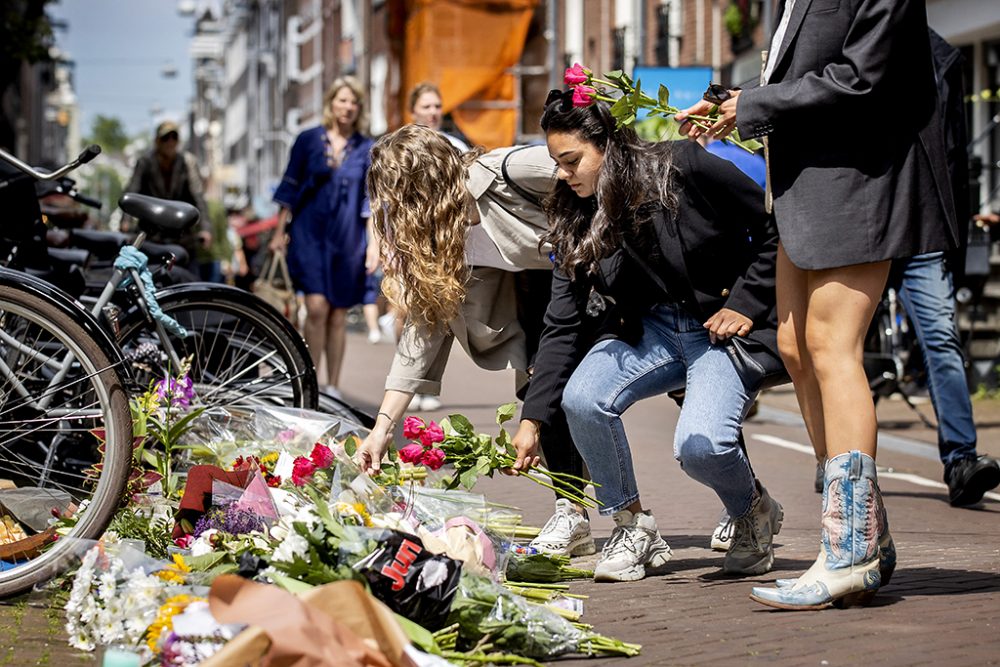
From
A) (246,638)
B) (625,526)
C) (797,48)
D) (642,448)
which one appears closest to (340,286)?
(642,448)

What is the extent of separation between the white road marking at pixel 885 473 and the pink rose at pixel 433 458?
3132mm

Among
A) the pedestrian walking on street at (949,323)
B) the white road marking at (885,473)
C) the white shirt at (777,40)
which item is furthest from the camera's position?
the white road marking at (885,473)

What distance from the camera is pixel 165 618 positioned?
3.48 metres

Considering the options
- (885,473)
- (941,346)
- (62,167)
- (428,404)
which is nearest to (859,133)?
(62,167)

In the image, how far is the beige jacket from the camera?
16.2 ft

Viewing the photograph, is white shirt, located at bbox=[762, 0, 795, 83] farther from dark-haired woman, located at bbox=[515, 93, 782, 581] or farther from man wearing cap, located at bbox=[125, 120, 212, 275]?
man wearing cap, located at bbox=[125, 120, 212, 275]

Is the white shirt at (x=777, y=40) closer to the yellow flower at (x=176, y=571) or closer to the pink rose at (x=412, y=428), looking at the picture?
the pink rose at (x=412, y=428)

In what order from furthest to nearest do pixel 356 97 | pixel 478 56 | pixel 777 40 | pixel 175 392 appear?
1. pixel 478 56
2. pixel 356 97
3. pixel 175 392
4. pixel 777 40

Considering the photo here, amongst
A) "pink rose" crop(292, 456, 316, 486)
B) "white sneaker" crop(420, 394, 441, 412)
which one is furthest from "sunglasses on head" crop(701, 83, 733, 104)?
"white sneaker" crop(420, 394, 441, 412)

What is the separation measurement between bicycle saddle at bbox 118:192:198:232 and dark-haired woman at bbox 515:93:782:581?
5.71 feet

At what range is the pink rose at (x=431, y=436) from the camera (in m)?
4.61

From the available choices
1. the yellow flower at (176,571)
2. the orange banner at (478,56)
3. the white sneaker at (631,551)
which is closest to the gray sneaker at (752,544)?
the white sneaker at (631,551)

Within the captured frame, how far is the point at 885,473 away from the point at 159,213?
3.69m

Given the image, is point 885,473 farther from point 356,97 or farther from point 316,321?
point 356,97
